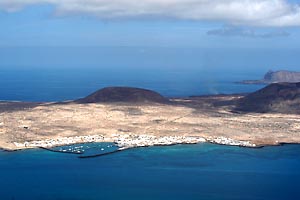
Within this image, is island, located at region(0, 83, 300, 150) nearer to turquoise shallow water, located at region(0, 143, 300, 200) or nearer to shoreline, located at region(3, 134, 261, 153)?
shoreline, located at region(3, 134, 261, 153)

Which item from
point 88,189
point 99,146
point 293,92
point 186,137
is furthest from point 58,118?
point 293,92

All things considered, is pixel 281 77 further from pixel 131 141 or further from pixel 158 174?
pixel 158 174

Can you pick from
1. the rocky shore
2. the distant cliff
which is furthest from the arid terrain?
the distant cliff

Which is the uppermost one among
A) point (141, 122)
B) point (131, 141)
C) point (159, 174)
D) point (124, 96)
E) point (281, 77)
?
point (281, 77)

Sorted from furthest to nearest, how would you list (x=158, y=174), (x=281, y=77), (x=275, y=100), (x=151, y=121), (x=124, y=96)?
(x=281, y=77)
(x=124, y=96)
(x=275, y=100)
(x=151, y=121)
(x=158, y=174)

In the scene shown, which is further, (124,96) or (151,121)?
(124,96)

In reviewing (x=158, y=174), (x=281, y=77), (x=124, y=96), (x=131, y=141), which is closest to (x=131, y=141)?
(x=131, y=141)

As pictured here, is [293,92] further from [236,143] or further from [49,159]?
[49,159]
